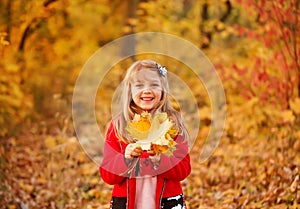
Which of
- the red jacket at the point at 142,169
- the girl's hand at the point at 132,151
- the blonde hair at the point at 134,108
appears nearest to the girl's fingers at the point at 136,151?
the girl's hand at the point at 132,151

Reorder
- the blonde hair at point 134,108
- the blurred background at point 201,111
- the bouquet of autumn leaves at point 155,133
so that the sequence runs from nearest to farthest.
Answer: the bouquet of autumn leaves at point 155,133 → the blonde hair at point 134,108 → the blurred background at point 201,111

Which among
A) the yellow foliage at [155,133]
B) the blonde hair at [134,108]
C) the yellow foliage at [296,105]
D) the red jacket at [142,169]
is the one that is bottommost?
the red jacket at [142,169]

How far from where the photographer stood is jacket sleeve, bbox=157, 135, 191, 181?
9.65ft

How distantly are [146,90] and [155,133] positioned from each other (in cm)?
28

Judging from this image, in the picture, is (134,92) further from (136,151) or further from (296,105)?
(296,105)

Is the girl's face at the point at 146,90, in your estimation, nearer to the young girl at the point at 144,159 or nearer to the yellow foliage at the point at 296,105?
the young girl at the point at 144,159

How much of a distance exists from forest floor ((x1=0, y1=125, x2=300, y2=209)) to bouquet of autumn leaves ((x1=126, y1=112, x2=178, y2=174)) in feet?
6.38

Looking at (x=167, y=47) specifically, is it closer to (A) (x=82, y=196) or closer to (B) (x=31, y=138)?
(B) (x=31, y=138)

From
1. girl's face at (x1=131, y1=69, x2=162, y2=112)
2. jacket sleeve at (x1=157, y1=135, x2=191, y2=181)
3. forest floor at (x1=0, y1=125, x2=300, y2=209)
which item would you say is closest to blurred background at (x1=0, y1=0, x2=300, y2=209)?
forest floor at (x1=0, y1=125, x2=300, y2=209)

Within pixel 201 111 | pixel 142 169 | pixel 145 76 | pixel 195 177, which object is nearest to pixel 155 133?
pixel 142 169

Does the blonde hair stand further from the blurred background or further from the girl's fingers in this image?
the blurred background

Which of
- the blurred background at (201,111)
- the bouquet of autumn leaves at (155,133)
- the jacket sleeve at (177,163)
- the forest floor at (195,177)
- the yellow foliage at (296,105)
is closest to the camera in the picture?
the bouquet of autumn leaves at (155,133)

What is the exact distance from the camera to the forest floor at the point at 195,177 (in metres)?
4.95

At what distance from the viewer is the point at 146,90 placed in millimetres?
2992
